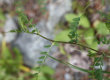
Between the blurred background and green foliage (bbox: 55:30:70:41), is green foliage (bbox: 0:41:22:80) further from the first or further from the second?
green foliage (bbox: 55:30:70:41)

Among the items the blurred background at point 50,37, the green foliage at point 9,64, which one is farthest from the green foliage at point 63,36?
the green foliage at point 9,64

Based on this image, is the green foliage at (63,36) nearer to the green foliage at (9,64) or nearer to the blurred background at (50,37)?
the blurred background at (50,37)

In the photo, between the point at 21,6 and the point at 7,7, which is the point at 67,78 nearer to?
the point at 21,6

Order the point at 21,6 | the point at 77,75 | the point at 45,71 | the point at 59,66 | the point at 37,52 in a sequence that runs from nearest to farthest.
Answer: the point at 77,75, the point at 59,66, the point at 45,71, the point at 37,52, the point at 21,6

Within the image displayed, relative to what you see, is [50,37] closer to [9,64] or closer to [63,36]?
[63,36]

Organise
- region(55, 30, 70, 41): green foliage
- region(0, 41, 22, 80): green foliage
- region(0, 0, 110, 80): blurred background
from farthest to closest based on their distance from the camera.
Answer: region(0, 41, 22, 80): green foliage, region(55, 30, 70, 41): green foliage, region(0, 0, 110, 80): blurred background

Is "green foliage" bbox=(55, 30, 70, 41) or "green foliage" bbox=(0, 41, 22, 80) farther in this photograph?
"green foliage" bbox=(0, 41, 22, 80)

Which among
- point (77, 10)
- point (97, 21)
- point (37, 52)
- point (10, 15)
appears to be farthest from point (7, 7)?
point (97, 21)

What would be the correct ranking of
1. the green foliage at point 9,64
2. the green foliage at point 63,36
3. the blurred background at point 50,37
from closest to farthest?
the blurred background at point 50,37 < the green foliage at point 63,36 < the green foliage at point 9,64

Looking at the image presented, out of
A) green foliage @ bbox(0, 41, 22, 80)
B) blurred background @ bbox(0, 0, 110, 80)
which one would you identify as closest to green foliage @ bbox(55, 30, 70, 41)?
blurred background @ bbox(0, 0, 110, 80)
